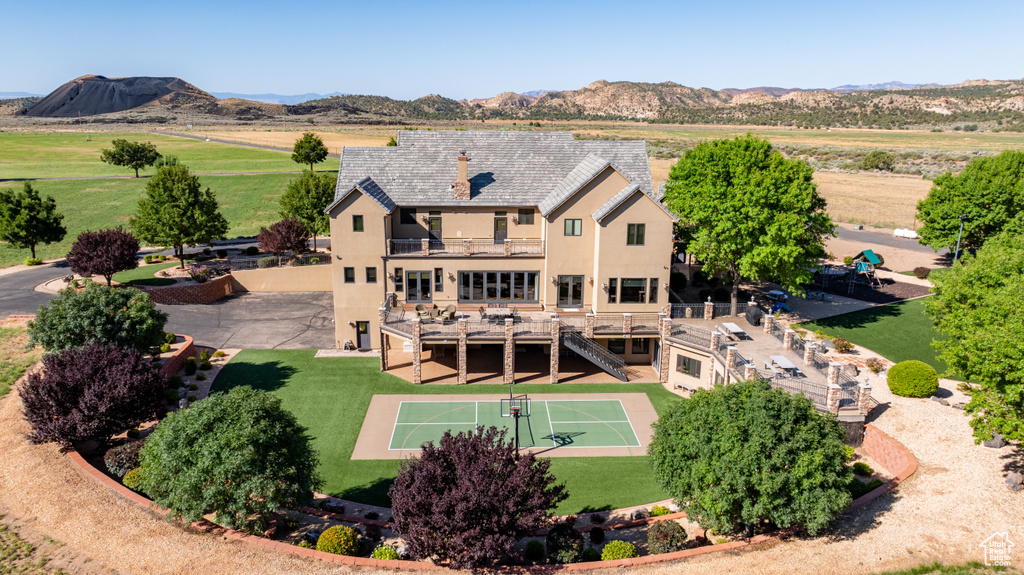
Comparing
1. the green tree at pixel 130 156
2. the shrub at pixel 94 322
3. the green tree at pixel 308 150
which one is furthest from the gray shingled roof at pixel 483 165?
the green tree at pixel 130 156

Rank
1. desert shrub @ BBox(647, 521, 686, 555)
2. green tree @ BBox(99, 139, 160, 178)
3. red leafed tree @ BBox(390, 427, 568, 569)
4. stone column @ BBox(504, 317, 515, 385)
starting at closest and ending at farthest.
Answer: red leafed tree @ BBox(390, 427, 568, 569) < desert shrub @ BBox(647, 521, 686, 555) < stone column @ BBox(504, 317, 515, 385) < green tree @ BBox(99, 139, 160, 178)

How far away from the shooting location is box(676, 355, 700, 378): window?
33938 mm

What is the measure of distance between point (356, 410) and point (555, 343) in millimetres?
11584

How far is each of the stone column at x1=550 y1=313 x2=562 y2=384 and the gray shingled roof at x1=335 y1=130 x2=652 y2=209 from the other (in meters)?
8.79

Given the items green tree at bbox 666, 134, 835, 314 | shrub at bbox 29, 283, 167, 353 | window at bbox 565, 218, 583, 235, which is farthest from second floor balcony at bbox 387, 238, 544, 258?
shrub at bbox 29, 283, 167, 353

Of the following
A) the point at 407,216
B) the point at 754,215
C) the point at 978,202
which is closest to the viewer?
the point at 754,215

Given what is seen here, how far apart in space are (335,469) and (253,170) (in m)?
92.8

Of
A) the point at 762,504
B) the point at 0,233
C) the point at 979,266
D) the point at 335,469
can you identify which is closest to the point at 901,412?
the point at 979,266

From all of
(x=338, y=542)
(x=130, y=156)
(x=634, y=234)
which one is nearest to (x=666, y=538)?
(x=338, y=542)

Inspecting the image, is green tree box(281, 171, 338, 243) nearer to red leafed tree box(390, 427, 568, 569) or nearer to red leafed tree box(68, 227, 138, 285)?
red leafed tree box(68, 227, 138, 285)

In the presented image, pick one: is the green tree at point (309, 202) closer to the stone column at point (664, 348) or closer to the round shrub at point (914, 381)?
the stone column at point (664, 348)

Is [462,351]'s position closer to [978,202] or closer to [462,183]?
[462,183]

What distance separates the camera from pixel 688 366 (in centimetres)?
3431

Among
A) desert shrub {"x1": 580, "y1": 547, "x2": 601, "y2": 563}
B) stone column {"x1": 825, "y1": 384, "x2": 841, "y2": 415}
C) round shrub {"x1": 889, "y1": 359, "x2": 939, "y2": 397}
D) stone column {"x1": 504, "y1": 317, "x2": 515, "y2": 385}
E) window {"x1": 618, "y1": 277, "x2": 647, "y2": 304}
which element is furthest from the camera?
window {"x1": 618, "y1": 277, "x2": 647, "y2": 304}
